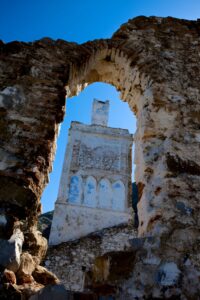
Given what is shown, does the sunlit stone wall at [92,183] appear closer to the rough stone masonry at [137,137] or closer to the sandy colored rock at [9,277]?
the rough stone masonry at [137,137]

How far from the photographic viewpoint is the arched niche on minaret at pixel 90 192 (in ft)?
51.3

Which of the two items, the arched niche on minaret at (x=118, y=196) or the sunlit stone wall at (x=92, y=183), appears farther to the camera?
the arched niche on minaret at (x=118, y=196)

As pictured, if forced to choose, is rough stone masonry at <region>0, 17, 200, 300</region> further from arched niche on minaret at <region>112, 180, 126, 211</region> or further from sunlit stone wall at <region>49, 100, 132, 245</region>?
arched niche on minaret at <region>112, 180, 126, 211</region>

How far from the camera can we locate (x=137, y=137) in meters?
2.80

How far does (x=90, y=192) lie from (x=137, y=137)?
44.4 feet

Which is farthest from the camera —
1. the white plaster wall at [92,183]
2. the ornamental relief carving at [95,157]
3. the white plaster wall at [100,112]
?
the white plaster wall at [100,112]

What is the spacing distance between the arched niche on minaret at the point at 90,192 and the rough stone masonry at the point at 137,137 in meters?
12.4

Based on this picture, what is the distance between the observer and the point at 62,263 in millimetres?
9617

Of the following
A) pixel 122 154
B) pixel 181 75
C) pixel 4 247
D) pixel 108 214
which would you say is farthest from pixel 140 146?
pixel 122 154

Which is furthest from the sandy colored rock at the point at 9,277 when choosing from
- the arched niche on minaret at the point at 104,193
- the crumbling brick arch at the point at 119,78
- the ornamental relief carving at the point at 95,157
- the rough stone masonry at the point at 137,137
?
the ornamental relief carving at the point at 95,157

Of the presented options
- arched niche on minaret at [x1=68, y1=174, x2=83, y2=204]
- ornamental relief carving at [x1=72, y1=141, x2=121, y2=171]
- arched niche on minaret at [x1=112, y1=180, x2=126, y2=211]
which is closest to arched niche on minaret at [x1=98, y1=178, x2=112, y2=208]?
arched niche on minaret at [x1=112, y1=180, x2=126, y2=211]

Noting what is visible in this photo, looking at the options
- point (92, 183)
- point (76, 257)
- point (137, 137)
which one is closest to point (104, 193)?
point (92, 183)

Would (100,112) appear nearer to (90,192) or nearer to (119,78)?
(90,192)

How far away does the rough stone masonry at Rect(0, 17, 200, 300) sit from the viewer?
1.88 meters
